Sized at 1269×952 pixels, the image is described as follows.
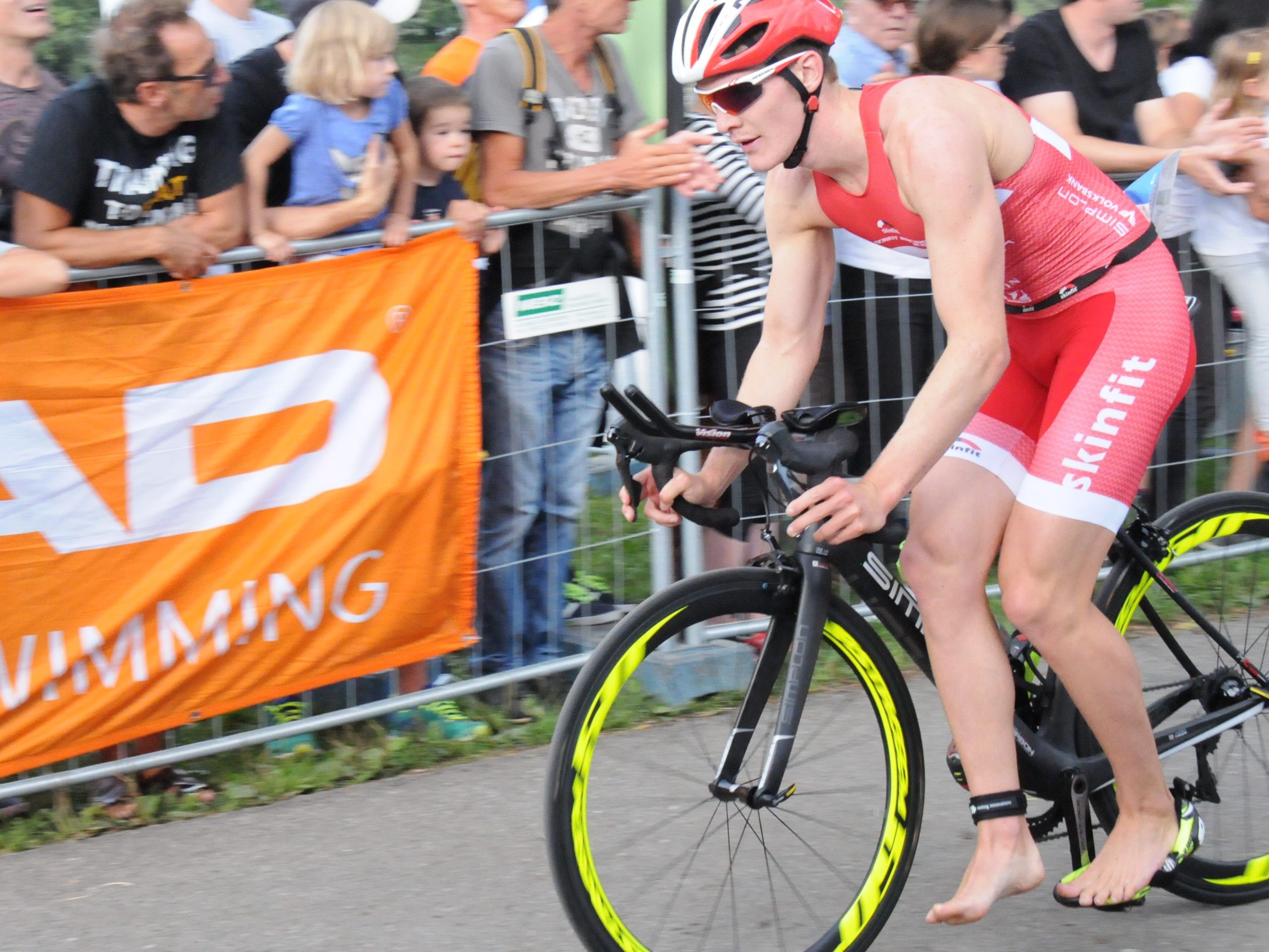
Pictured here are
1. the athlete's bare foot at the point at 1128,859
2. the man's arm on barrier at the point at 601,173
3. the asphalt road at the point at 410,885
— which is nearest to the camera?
the athlete's bare foot at the point at 1128,859

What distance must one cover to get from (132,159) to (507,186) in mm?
1138

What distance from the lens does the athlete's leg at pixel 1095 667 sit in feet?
9.84

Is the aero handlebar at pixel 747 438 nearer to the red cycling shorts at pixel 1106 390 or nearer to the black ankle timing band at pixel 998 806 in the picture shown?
the red cycling shorts at pixel 1106 390

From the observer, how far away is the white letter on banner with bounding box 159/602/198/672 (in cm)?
413

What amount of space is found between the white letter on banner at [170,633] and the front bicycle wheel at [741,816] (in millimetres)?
1406

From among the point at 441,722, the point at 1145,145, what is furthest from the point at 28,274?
the point at 1145,145

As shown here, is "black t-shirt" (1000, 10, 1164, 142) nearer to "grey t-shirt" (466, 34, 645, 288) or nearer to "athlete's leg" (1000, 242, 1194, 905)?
"grey t-shirt" (466, 34, 645, 288)

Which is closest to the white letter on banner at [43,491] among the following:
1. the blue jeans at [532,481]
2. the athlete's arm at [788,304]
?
the blue jeans at [532,481]

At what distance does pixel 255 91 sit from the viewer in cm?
485

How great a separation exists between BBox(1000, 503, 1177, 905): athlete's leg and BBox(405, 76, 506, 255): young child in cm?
228

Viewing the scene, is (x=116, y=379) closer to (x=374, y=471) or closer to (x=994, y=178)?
(x=374, y=471)

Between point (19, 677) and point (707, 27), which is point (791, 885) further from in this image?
point (19, 677)

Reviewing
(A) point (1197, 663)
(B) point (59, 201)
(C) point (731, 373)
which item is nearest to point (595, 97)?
(C) point (731, 373)

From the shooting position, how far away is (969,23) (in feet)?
17.2
